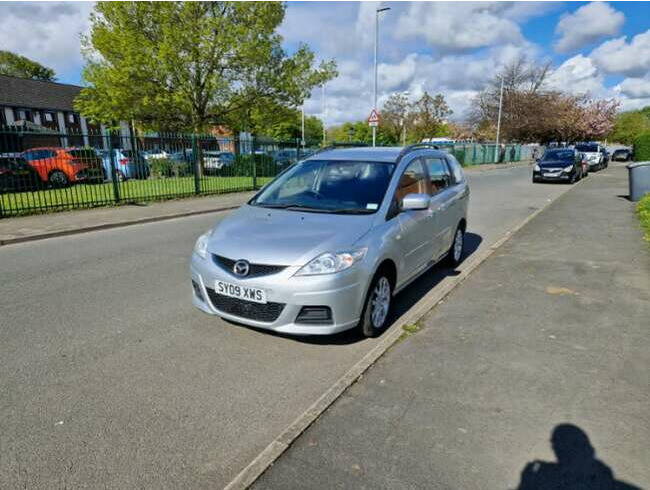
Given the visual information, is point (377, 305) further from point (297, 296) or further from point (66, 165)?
point (66, 165)

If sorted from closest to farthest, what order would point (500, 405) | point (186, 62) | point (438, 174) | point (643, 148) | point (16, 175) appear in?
point (500, 405)
point (438, 174)
point (16, 175)
point (186, 62)
point (643, 148)

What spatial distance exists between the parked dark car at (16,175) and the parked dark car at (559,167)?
20.7m

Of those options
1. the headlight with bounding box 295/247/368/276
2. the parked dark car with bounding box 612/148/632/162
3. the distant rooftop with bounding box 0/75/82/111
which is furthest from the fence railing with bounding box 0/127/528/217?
the parked dark car with bounding box 612/148/632/162

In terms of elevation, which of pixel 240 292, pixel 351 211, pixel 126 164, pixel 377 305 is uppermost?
pixel 126 164

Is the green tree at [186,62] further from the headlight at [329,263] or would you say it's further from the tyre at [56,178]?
the headlight at [329,263]

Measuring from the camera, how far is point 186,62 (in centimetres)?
1906

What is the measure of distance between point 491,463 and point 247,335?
2342mm

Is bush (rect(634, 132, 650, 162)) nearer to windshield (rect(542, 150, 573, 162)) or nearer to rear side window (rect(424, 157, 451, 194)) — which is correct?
windshield (rect(542, 150, 573, 162))

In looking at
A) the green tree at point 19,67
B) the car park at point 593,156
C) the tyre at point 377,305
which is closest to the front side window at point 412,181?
the tyre at point 377,305

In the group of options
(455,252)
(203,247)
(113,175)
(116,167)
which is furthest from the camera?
(116,167)

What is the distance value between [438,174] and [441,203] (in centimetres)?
46

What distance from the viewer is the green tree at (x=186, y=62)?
18.5 m

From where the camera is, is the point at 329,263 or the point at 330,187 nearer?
the point at 329,263

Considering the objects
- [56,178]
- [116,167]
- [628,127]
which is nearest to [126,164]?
[116,167]
